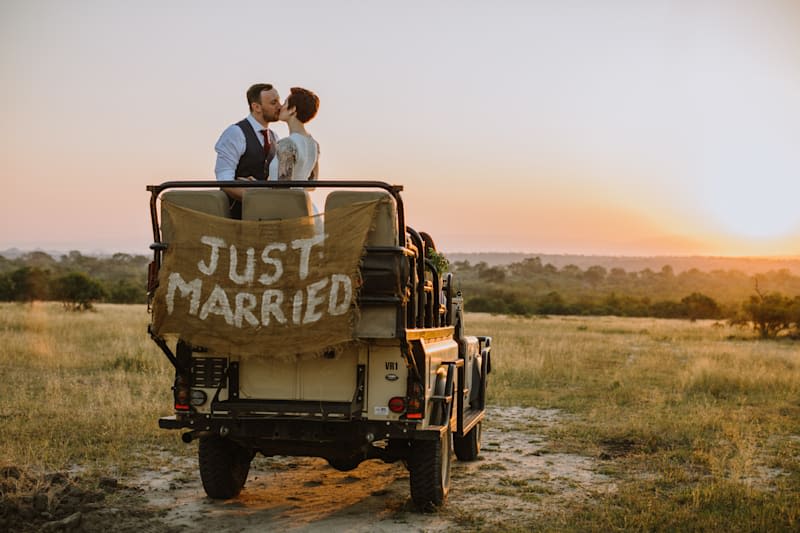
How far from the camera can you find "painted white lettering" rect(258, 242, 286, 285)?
7.25 meters

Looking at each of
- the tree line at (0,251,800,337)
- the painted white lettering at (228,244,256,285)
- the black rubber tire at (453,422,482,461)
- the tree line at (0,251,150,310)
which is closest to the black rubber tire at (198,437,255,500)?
the painted white lettering at (228,244,256,285)

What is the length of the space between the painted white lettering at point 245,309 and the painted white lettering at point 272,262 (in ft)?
0.53

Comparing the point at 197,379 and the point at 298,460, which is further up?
the point at 197,379

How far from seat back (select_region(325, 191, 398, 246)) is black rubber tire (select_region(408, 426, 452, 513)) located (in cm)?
180

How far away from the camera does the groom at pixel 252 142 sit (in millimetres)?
8266

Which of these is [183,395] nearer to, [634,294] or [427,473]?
[427,473]

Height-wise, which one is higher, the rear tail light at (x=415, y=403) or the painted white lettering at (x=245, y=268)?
the painted white lettering at (x=245, y=268)

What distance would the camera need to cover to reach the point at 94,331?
25.7 m

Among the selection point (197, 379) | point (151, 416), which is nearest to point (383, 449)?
point (197, 379)

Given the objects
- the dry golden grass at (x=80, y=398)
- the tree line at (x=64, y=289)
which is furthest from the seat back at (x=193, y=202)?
the tree line at (x=64, y=289)

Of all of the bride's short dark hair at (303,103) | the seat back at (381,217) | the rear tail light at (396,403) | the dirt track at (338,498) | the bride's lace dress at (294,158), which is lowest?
the dirt track at (338,498)

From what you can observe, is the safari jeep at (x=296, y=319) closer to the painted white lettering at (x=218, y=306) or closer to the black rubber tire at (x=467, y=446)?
the painted white lettering at (x=218, y=306)

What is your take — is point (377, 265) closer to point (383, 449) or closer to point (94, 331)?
point (383, 449)

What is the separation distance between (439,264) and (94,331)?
19.2 meters
